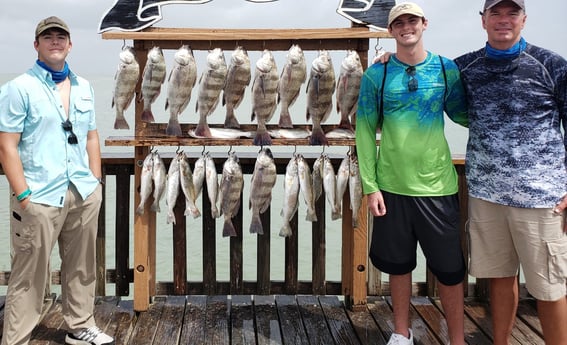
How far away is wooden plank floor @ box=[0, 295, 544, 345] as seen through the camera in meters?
3.31

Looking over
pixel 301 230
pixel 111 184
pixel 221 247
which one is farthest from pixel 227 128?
pixel 111 184

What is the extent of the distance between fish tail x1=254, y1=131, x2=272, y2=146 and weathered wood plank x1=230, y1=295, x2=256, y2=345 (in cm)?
112

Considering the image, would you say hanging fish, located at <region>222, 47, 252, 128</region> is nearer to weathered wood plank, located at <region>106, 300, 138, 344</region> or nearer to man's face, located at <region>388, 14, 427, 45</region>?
man's face, located at <region>388, 14, 427, 45</region>

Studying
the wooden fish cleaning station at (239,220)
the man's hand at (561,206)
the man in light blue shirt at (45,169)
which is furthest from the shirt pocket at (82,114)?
the man's hand at (561,206)

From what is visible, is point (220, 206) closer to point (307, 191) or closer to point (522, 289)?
point (307, 191)

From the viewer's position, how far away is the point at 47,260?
292 cm

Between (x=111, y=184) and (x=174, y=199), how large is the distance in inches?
343

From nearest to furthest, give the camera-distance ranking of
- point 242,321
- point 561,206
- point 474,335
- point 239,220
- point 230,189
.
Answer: point 561,206 < point 474,335 < point 230,189 < point 242,321 < point 239,220

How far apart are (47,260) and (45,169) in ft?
1.57

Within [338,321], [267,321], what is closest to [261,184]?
[267,321]

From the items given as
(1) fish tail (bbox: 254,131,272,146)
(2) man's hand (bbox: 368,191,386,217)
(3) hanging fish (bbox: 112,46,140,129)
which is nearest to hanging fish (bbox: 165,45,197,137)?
(3) hanging fish (bbox: 112,46,140,129)

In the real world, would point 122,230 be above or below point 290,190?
below

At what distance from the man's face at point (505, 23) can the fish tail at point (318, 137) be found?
45.1 inches

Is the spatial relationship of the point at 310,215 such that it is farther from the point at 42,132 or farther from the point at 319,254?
the point at 42,132
